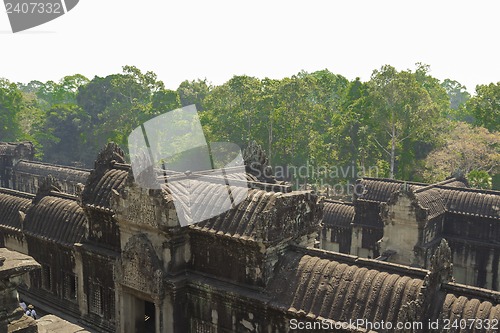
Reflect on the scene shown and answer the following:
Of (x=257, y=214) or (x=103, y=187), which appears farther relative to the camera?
(x=103, y=187)

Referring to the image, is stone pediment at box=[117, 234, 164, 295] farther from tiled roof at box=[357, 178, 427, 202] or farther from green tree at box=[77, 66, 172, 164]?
green tree at box=[77, 66, 172, 164]

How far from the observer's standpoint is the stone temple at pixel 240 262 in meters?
11.0

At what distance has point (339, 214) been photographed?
2700 centimetres

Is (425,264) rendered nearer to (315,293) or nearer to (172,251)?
(315,293)

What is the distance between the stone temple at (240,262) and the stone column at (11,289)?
0.04 m

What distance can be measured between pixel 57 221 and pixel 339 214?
15.2 meters

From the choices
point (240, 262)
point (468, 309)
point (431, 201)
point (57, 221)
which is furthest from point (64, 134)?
point (468, 309)

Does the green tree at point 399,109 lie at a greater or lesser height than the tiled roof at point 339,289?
greater

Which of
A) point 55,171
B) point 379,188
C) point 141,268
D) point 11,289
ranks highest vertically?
point 11,289

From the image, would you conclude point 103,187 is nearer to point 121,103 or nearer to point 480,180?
point 480,180

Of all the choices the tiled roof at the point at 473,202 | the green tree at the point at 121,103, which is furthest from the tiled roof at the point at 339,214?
the green tree at the point at 121,103

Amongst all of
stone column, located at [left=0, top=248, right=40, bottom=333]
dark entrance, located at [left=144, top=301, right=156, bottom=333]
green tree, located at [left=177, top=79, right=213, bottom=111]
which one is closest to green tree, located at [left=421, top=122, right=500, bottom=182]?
dark entrance, located at [left=144, top=301, right=156, bottom=333]

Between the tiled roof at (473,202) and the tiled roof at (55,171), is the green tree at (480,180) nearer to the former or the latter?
the tiled roof at (473,202)

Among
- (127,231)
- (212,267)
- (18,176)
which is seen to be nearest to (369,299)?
(212,267)
